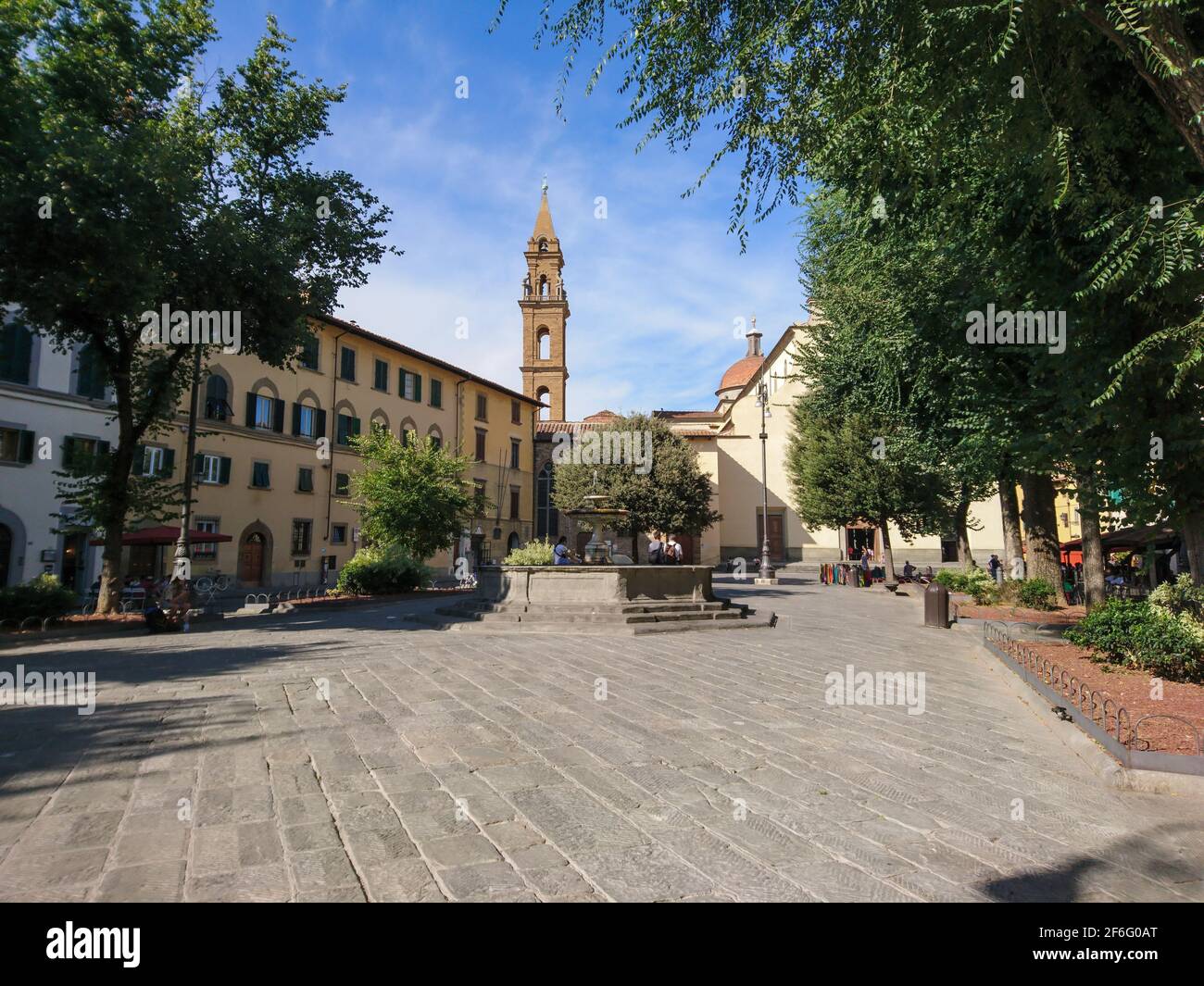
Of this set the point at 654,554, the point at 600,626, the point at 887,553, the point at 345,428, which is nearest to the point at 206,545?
the point at 345,428

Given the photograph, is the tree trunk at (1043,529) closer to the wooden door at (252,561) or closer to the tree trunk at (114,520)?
the tree trunk at (114,520)

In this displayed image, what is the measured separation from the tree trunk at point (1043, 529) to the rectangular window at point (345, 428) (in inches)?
1081

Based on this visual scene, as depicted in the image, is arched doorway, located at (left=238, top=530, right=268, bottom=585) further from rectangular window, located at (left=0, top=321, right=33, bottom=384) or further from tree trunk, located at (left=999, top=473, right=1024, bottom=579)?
tree trunk, located at (left=999, top=473, right=1024, bottom=579)

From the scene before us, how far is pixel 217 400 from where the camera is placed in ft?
86.4

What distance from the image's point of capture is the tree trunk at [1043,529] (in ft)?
54.4

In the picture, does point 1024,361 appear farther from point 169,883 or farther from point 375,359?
point 375,359

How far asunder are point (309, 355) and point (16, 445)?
11.1 m

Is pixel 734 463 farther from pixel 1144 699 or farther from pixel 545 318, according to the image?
pixel 1144 699

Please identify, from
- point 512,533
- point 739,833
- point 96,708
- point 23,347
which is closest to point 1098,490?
point 739,833

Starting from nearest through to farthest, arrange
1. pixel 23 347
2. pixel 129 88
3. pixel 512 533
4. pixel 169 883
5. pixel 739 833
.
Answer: pixel 169 883 → pixel 739 833 → pixel 129 88 → pixel 23 347 → pixel 512 533

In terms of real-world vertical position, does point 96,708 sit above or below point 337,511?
below
